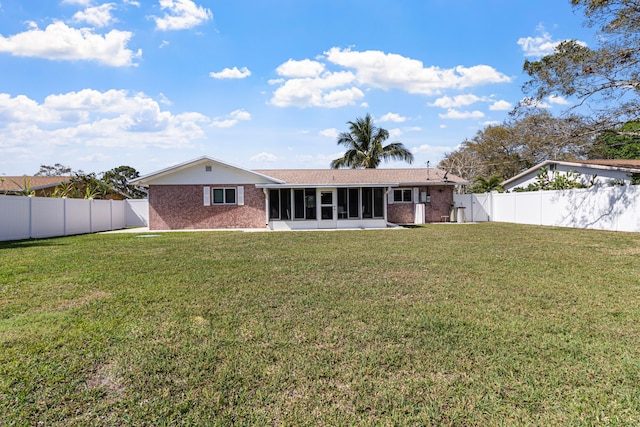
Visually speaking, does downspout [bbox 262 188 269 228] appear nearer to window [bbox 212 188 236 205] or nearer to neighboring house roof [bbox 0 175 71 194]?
window [bbox 212 188 236 205]

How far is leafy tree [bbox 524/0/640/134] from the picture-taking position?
50.4 feet

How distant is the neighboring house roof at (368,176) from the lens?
78.7 feet

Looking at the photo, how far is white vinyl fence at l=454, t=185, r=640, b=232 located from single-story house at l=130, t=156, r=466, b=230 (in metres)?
3.52

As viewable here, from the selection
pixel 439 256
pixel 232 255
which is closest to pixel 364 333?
pixel 439 256

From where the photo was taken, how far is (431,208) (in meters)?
24.4

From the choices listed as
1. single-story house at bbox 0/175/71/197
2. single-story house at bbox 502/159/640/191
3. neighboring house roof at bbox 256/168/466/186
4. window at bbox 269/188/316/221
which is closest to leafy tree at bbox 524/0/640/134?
single-story house at bbox 502/159/640/191

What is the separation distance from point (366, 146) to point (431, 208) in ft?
43.6

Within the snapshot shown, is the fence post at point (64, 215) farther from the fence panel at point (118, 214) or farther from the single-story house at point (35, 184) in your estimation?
the single-story house at point (35, 184)

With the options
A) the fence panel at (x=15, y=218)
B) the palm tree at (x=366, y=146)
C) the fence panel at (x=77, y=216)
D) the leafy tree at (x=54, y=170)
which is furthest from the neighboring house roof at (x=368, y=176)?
the leafy tree at (x=54, y=170)

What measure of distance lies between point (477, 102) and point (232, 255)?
2618 centimetres

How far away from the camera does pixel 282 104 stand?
2239 centimetres

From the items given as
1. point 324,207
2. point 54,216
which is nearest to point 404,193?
point 324,207

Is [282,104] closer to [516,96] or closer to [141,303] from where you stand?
[516,96]

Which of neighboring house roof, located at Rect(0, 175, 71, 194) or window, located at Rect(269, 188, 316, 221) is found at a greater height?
neighboring house roof, located at Rect(0, 175, 71, 194)
